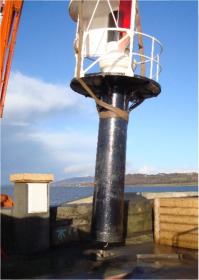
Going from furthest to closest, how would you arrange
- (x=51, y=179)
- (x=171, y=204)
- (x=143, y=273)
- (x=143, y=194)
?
1. (x=143, y=194)
2. (x=171, y=204)
3. (x=51, y=179)
4. (x=143, y=273)

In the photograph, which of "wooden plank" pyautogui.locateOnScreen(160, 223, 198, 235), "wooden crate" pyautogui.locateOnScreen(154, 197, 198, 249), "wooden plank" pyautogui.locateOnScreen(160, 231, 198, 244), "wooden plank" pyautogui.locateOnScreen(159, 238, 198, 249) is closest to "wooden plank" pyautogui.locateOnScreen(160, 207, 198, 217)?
"wooden crate" pyautogui.locateOnScreen(154, 197, 198, 249)

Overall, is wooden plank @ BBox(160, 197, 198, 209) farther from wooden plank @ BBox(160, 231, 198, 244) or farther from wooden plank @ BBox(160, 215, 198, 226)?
wooden plank @ BBox(160, 231, 198, 244)

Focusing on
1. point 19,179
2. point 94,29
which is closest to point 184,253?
point 19,179

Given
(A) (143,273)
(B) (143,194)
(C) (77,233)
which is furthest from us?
(B) (143,194)

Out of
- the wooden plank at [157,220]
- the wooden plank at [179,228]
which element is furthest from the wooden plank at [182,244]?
the wooden plank at [179,228]

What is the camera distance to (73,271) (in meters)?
7.35

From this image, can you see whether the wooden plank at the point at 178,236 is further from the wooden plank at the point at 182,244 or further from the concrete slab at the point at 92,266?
the concrete slab at the point at 92,266

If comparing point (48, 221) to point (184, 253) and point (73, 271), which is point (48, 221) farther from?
point (184, 253)

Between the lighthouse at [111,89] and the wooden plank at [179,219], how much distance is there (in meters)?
2.02

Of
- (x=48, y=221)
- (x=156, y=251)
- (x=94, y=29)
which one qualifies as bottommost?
(x=156, y=251)

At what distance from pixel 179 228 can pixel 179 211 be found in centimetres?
51

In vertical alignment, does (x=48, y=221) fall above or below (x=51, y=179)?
below

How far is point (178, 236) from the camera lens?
10516mm

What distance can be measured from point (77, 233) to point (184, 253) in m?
3.05
